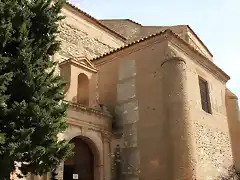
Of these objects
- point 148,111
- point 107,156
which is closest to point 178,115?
point 148,111

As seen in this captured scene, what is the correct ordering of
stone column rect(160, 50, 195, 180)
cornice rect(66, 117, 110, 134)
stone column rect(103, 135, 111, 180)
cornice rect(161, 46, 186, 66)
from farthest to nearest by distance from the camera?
1. cornice rect(161, 46, 186, 66)
2. stone column rect(103, 135, 111, 180)
3. cornice rect(66, 117, 110, 134)
4. stone column rect(160, 50, 195, 180)

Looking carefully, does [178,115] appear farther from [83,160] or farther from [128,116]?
[83,160]

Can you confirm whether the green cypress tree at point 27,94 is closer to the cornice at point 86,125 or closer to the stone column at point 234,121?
the cornice at point 86,125

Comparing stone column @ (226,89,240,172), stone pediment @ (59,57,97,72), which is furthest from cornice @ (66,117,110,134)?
stone column @ (226,89,240,172)

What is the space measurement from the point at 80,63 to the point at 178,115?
14.0ft

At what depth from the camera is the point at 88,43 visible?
15914 mm

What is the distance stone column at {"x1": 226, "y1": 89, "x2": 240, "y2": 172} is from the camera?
51.0 ft

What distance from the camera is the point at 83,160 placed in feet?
39.2

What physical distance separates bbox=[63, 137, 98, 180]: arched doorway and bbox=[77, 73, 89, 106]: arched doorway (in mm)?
1821

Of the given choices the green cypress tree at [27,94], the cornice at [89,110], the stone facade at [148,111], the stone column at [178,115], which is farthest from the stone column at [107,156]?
the green cypress tree at [27,94]

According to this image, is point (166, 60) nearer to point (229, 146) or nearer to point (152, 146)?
point (152, 146)

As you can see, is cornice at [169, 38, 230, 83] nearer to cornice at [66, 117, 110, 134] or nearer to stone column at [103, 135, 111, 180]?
cornice at [66, 117, 110, 134]

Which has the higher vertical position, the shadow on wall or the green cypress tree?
the shadow on wall

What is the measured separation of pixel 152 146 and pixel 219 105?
187 inches
